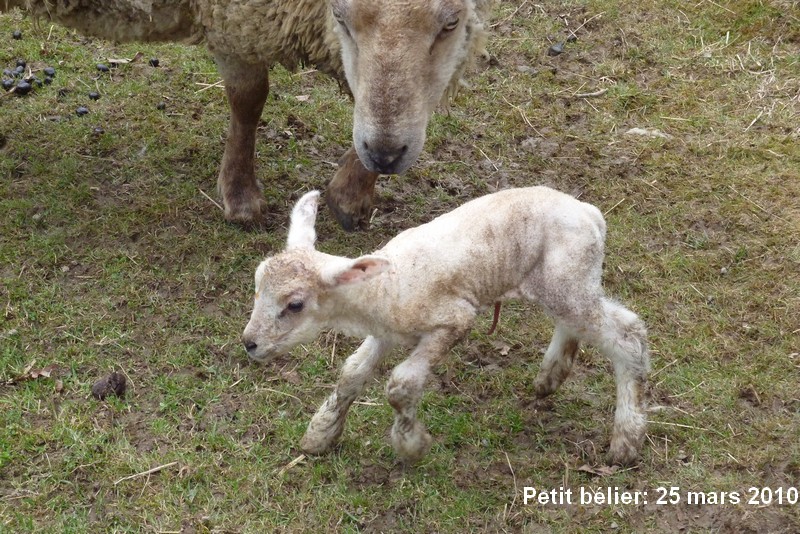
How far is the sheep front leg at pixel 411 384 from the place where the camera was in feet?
11.1

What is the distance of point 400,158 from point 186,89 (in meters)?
2.73

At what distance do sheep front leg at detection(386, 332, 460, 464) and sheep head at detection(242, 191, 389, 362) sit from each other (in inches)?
13.3

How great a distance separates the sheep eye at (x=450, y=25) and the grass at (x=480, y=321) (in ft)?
4.52

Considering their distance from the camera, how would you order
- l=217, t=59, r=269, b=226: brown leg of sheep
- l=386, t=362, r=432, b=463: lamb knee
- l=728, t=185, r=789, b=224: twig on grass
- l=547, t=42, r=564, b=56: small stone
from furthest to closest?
1. l=547, t=42, r=564, b=56: small stone
2. l=728, t=185, r=789, b=224: twig on grass
3. l=217, t=59, r=269, b=226: brown leg of sheep
4. l=386, t=362, r=432, b=463: lamb knee

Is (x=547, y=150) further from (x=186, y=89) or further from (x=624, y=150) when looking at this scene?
(x=186, y=89)

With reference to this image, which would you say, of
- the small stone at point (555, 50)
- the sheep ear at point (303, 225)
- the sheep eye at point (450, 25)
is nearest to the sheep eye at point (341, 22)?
the sheep eye at point (450, 25)

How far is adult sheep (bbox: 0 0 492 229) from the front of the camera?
150 inches

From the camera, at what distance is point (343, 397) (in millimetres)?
3629

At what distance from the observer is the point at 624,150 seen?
5773 mm

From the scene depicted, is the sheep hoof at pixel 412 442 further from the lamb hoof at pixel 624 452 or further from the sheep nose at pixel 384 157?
the sheep nose at pixel 384 157

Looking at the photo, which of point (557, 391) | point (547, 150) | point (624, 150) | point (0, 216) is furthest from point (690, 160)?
point (0, 216)

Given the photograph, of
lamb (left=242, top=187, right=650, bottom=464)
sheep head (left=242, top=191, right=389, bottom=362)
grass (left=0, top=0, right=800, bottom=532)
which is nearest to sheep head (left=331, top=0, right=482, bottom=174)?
lamb (left=242, top=187, right=650, bottom=464)

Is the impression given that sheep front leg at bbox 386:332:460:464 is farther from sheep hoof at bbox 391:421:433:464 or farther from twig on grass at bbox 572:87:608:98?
twig on grass at bbox 572:87:608:98

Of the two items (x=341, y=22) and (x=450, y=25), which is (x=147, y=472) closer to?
(x=341, y=22)
